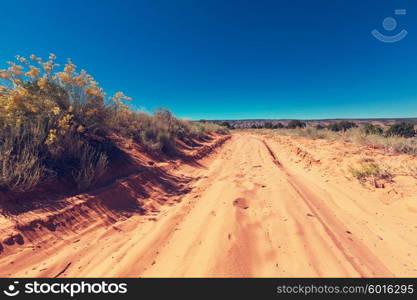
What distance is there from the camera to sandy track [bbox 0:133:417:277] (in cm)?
187

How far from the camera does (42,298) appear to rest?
166 cm

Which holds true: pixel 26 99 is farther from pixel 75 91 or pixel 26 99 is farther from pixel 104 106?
pixel 104 106

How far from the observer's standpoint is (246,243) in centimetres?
224

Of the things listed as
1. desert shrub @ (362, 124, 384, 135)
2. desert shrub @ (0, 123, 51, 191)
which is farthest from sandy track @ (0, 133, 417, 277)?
desert shrub @ (362, 124, 384, 135)

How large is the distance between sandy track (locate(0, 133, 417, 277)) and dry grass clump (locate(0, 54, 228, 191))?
153cm

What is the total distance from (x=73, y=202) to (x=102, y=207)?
17.9 inches

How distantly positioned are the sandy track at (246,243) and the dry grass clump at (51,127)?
1528mm

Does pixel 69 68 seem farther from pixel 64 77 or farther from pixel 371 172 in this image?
pixel 371 172

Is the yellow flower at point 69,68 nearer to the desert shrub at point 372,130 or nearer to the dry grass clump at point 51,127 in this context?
the dry grass clump at point 51,127

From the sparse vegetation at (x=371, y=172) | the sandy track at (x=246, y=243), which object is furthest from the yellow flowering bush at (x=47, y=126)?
the sparse vegetation at (x=371, y=172)

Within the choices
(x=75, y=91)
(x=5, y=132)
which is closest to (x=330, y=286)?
(x=5, y=132)

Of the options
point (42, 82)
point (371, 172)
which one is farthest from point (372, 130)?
point (42, 82)

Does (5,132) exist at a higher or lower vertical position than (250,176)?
higher

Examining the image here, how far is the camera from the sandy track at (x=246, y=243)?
1.87 m
